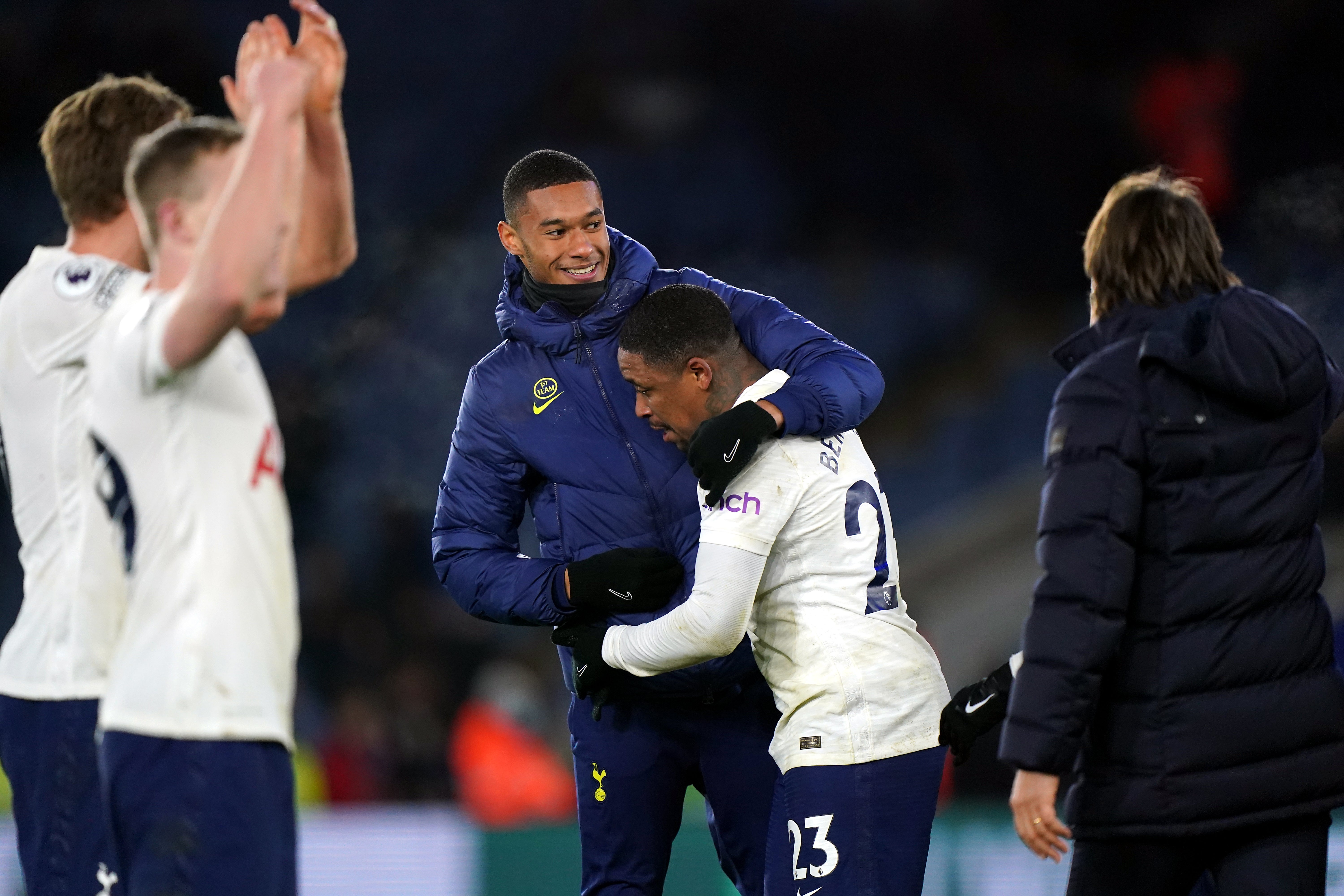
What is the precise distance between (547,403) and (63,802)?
163 cm

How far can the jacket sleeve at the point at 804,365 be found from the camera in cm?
341

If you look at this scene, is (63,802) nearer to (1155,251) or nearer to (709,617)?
(709,617)

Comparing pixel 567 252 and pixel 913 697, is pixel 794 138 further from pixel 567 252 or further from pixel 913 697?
pixel 913 697

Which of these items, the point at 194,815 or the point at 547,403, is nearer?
the point at 194,815

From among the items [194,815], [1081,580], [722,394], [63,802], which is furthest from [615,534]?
[194,815]

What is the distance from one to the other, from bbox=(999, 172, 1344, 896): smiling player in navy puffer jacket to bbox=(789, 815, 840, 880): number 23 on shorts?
0.49 m

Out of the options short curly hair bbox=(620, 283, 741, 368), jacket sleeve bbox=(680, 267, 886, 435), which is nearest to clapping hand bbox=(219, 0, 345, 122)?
short curly hair bbox=(620, 283, 741, 368)

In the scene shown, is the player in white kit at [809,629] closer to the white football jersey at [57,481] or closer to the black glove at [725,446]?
the black glove at [725,446]

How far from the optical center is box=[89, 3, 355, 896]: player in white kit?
7.63ft

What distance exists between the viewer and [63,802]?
2.77 meters

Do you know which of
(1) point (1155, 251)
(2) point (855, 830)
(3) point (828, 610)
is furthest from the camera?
(3) point (828, 610)

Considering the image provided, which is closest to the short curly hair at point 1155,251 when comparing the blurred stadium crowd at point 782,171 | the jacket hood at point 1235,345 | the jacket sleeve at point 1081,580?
the jacket hood at point 1235,345

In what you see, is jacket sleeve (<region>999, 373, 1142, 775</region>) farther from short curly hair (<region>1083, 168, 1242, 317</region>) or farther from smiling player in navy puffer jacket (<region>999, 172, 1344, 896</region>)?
short curly hair (<region>1083, 168, 1242, 317</region>)

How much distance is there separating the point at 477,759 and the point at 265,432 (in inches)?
249
